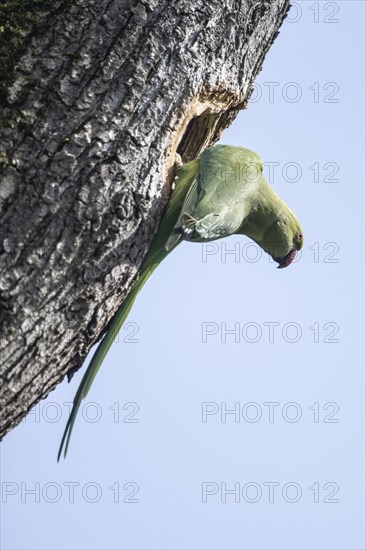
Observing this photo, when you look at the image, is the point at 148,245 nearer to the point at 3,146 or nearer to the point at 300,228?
the point at 3,146

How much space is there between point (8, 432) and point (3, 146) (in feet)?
4.04

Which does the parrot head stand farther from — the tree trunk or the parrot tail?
the tree trunk

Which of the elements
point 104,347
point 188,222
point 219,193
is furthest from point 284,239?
point 104,347

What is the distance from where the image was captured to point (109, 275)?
315 cm

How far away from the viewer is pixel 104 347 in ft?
12.1

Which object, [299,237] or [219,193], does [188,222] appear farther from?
[299,237]

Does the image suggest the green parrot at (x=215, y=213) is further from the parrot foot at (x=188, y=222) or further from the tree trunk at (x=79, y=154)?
the tree trunk at (x=79, y=154)

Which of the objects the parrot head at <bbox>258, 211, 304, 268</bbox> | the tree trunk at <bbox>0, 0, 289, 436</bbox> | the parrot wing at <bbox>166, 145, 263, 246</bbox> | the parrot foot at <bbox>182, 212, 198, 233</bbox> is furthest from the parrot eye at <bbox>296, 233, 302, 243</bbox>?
the tree trunk at <bbox>0, 0, 289, 436</bbox>

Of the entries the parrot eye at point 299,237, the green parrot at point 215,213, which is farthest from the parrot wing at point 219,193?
the parrot eye at point 299,237

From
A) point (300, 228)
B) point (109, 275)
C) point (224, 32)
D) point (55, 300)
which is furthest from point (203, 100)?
point (300, 228)

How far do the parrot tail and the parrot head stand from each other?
1.57 metres

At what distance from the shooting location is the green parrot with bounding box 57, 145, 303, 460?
364 centimetres

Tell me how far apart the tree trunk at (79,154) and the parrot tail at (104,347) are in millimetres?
187

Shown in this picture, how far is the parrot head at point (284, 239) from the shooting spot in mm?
5074
